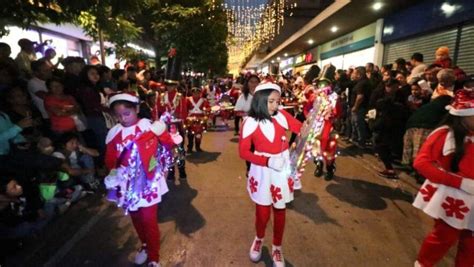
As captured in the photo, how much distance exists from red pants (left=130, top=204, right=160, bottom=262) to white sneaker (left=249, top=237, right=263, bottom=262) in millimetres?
1022

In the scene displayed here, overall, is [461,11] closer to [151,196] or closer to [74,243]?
[151,196]

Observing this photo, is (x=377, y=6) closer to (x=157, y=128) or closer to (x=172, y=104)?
(x=172, y=104)

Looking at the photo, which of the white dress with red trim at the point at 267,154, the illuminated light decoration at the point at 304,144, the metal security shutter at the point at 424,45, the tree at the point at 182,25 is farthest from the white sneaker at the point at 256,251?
the tree at the point at 182,25

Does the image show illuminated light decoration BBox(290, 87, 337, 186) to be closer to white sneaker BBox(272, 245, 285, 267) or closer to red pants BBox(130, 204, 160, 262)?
white sneaker BBox(272, 245, 285, 267)

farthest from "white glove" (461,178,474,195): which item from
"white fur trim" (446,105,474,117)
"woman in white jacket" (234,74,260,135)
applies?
"woman in white jacket" (234,74,260,135)

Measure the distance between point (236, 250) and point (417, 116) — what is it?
162 inches

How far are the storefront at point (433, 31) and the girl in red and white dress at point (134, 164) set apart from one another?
29.1ft

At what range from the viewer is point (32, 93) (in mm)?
5648

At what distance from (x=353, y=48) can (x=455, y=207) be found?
15.6 meters

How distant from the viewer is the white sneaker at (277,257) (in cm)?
334

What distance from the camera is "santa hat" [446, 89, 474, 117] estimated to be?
8.83 ft

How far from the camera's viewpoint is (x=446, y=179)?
2.63 m

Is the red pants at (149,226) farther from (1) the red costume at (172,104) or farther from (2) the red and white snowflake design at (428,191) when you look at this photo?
(1) the red costume at (172,104)

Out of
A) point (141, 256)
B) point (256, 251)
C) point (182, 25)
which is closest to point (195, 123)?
point (141, 256)
